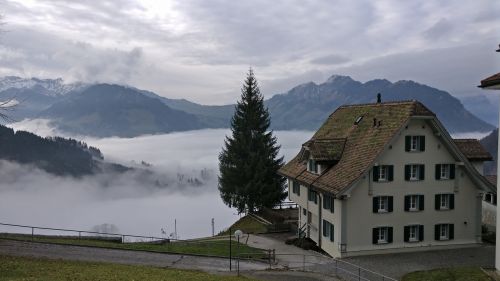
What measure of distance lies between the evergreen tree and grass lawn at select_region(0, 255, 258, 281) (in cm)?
3371

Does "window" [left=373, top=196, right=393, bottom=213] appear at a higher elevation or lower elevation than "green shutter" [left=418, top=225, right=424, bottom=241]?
higher

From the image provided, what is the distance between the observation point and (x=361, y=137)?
139 ft

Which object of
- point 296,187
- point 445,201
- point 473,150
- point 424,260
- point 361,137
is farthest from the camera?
point 296,187

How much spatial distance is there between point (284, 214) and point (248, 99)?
17.8 meters

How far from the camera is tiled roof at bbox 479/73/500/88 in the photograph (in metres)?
26.9

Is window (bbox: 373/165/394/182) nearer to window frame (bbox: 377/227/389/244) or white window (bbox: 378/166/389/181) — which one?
white window (bbox: 378/166/389/181)

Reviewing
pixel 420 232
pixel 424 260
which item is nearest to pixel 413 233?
pixel 420 232

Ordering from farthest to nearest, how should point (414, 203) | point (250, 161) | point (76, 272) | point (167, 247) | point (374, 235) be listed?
point (250, 161)
point (414, 203)
point (167, 247)
point (374, 235)
point (76, 272)

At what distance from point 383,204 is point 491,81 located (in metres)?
15.2

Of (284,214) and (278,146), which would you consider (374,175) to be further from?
(278,146)

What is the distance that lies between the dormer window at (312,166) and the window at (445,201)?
10.7m

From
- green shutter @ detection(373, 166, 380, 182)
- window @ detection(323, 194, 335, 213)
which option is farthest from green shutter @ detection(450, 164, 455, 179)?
window @ detection(323, 194, 335, 213)

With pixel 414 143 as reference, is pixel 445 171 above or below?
below

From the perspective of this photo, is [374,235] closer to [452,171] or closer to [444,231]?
[444,231]
